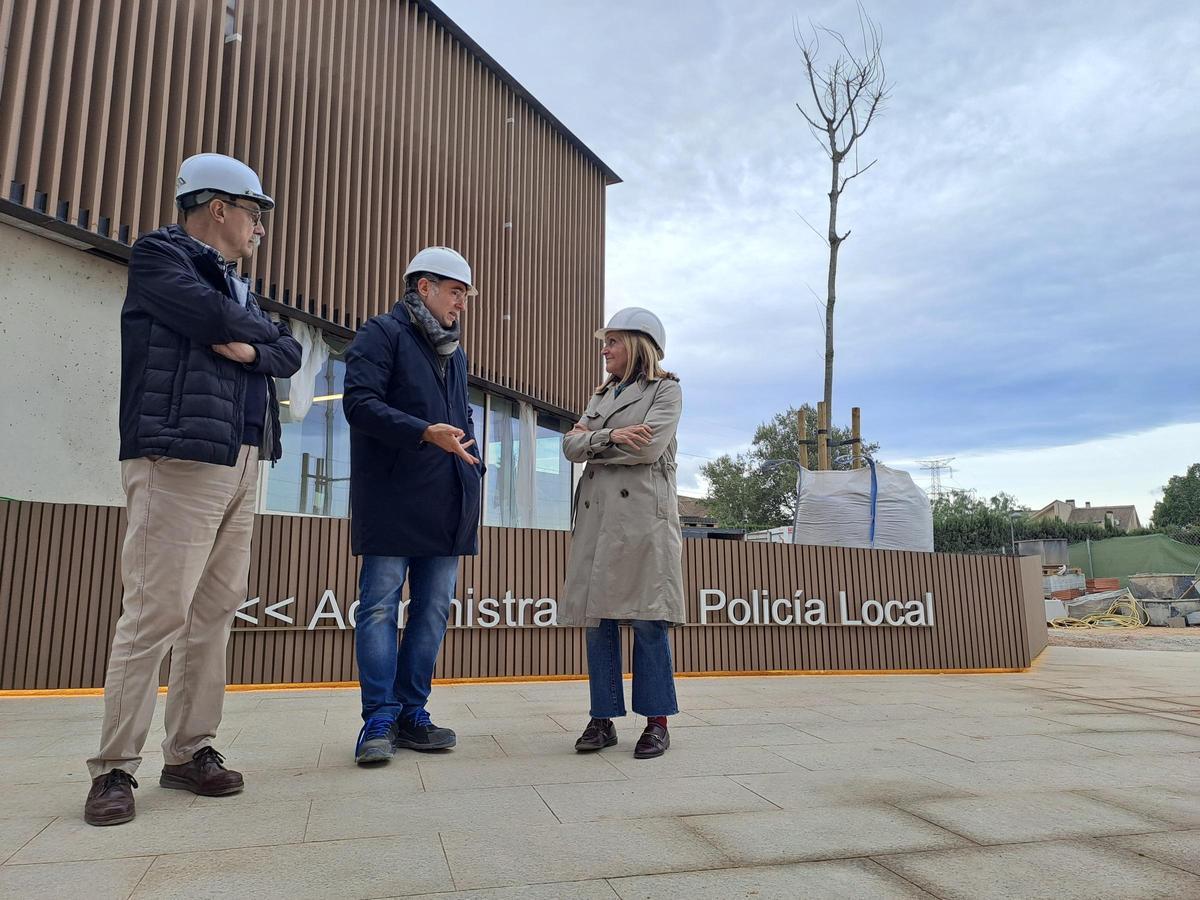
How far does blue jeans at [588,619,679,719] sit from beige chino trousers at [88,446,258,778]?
4.28ft

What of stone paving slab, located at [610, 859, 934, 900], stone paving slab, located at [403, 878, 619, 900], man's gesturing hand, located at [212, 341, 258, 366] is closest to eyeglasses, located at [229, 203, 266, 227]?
man's gesturing hand, located at [212, 341, 258, 366]

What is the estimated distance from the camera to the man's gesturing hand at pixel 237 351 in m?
2.27

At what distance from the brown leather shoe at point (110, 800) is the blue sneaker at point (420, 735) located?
95 cm

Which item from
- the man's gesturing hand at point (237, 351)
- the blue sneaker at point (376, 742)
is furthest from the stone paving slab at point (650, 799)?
the man's gesturing hand at point (237, 351)

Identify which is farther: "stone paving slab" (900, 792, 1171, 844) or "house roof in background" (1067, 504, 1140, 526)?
"house roof in background" (1067, 504, 1140, 526)

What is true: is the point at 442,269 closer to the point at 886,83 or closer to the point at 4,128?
the point at 4,128

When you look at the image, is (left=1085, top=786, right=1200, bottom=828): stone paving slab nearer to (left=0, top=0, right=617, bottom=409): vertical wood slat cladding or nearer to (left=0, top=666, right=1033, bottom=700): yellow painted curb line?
(left=0, top=666, right=1033, bottom=700): yellow painted curb line

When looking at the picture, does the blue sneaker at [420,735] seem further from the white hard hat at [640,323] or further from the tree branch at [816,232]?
the tree branch at [816,232]

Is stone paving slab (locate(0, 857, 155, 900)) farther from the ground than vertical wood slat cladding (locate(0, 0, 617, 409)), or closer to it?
closer to it

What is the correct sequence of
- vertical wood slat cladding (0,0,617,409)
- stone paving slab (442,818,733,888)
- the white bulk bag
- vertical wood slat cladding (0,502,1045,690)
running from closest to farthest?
stone paving slab (442,818,733,888) < vertical wood slat cladding (0,502,1045,690) < vertical wood slat cladding (0,0,617,409) < the white bulk bag

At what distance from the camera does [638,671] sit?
3.03 metres

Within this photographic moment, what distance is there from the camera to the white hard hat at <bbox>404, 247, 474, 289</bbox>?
3061 millimetres

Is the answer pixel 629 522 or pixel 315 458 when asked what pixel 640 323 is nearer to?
pixel 629 522

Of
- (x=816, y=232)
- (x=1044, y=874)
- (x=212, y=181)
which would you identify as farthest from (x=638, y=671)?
(x=816, y=232)
